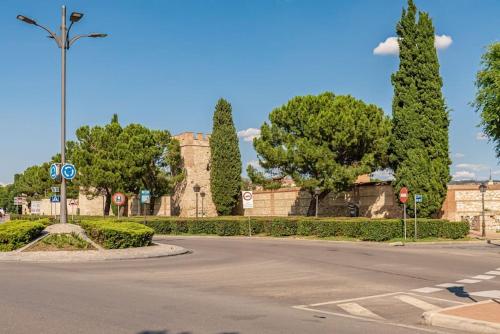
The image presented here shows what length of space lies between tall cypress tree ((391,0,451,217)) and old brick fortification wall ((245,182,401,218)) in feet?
11.5

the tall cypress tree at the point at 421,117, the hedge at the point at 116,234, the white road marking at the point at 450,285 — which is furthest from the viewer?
the tall cypress tree at the point at 421,117

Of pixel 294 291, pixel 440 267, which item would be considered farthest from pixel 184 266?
pixel 440 267

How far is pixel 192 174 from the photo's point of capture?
60.7m

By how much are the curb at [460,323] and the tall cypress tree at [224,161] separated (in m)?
43.5

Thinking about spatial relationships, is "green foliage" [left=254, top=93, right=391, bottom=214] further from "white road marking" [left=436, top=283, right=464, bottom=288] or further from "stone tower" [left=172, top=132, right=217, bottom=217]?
"white road marking" [left=436, top=283, right=464, bottom=288]

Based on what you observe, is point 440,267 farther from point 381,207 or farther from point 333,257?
point 381,207

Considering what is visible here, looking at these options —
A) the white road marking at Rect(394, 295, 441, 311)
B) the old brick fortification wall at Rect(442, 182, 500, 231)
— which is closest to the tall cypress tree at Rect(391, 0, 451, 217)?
the old brick fortification wall at Rect(442, 182, 500, 231)

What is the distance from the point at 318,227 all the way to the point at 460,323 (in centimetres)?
2539

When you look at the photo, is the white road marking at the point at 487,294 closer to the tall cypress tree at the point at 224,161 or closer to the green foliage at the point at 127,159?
the tall cypress tree at the point at 224,161

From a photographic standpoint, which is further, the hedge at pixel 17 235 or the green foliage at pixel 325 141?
the green foliage at pixel 325 141

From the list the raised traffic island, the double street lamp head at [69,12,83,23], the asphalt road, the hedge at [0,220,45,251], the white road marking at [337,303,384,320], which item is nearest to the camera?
the asphalt road

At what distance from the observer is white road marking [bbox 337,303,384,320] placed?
917 centimetres

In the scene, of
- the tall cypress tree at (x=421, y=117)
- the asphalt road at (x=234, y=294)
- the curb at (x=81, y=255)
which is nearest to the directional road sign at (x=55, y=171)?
the curb at (x=81, y=255)

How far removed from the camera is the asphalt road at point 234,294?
805cm
